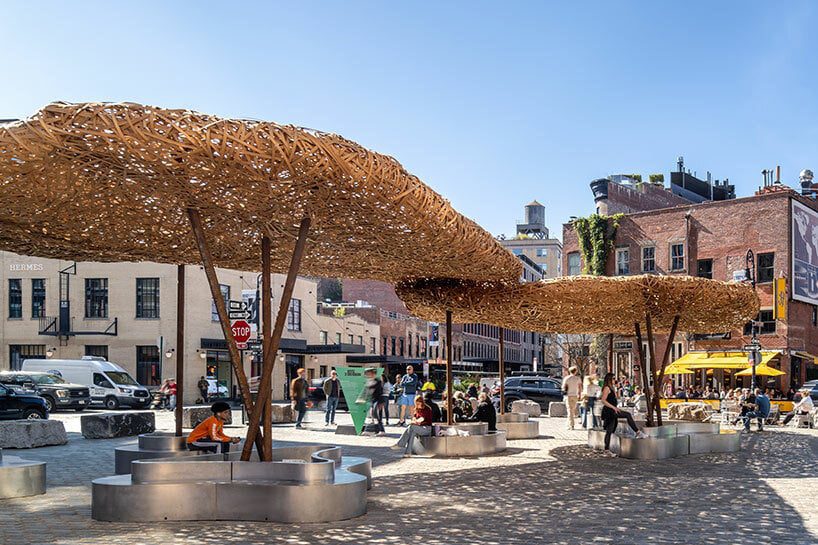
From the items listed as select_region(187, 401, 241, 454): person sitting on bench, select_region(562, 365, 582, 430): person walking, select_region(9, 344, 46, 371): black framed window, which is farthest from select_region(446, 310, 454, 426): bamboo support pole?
select_region(9, 344, 46, 371): black framed window

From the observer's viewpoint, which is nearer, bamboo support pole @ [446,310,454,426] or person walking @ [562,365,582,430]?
bamboo support pole @ [446,310,454,426]

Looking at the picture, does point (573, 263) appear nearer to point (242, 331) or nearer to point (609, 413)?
point (242, 331)

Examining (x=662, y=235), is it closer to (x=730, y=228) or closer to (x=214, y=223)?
(x=730, y=228)

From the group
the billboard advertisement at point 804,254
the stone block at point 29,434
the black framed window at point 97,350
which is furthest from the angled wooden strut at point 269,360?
the billboard advertisement at point 804,254

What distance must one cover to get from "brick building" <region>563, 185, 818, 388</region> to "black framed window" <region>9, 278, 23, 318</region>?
104ft

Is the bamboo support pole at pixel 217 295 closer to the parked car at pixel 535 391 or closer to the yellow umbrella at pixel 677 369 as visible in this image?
the parked car at pixel 535 391

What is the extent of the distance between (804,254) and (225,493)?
43202 mm

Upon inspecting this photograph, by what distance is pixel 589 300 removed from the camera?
54.9ft

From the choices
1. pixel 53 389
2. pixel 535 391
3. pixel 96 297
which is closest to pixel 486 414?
pixel 535 391

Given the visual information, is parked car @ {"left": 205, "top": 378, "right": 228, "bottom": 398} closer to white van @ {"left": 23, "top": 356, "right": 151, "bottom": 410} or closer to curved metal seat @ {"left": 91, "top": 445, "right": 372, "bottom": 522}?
white van @ {"left": 23, "top": 356, "right": 151, "bottom": 410}

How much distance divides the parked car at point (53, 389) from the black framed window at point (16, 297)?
1263 centimetres

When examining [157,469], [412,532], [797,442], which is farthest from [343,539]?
[797,442]

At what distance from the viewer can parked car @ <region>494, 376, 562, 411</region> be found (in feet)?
115

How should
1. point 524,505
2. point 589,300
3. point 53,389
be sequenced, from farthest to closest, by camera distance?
point 53,389, point 589,300, point 524,505
